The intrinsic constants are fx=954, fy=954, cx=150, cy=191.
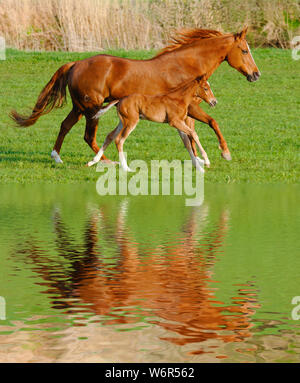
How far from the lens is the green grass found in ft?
47.9

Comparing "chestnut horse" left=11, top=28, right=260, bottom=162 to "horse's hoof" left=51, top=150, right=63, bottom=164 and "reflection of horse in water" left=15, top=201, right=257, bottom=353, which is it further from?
"reflection of horse in water" left=15, top=201, right=257, bottom=353

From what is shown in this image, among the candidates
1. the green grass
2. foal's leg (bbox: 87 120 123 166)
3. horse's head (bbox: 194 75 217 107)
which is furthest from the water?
horse's head (bbox: 194 75 217 107)

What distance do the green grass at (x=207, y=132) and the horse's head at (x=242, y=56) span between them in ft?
4.87

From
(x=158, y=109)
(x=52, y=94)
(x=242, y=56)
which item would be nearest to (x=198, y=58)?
(x=242, y=56)

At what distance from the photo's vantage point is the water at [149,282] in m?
5.20

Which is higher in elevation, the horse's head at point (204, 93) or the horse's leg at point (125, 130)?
the horse's head at point (204, 93)

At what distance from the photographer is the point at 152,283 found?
6.64m

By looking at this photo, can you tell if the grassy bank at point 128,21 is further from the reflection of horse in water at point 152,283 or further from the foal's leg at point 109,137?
the reflection of horse in water at point 152,283

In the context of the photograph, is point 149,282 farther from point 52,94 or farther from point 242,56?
point 52,94

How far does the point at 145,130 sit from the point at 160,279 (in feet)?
42.7

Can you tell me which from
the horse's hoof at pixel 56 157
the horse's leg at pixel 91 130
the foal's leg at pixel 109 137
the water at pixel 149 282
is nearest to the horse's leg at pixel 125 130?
the foal's leg at pixel 109 137

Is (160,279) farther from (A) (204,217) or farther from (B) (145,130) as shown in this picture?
(B) (145,130)

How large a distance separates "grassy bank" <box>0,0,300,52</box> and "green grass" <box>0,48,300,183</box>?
4.97 feet

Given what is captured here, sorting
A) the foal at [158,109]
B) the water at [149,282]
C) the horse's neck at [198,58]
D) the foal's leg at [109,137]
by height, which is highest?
the horse's neck at [198,58]
